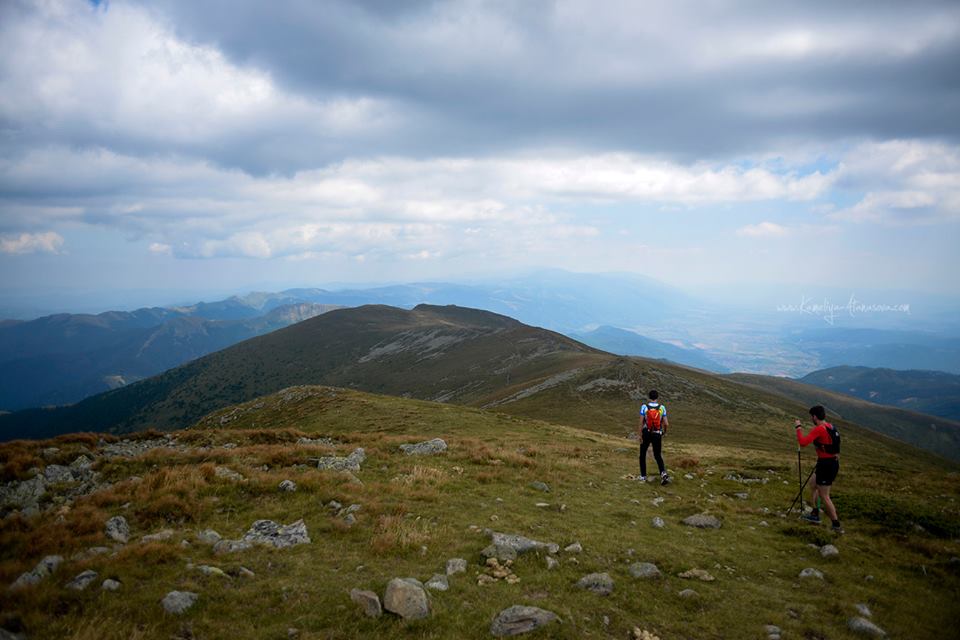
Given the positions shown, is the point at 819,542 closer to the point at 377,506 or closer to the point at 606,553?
the point at 606,553

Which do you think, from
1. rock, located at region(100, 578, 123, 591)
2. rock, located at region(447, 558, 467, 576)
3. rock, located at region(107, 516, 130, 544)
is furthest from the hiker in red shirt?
rock, located at region(107, 516, 130, 544)

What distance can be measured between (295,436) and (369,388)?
137 metres

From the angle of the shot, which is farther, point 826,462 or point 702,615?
point 826,462

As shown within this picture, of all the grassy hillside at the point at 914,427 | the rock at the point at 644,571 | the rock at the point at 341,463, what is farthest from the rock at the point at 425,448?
the grassy hillside at the point at 914,427

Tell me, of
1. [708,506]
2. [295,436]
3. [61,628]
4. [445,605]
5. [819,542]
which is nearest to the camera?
[61,628]

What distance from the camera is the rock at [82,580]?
318 inches

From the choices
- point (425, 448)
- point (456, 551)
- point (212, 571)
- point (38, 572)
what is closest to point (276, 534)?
point (212, 571)

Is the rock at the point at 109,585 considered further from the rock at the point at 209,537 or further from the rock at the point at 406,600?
the rock at the point at 406,600

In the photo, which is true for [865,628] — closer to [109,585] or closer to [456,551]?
[456,551]

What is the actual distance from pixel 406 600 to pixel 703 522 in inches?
403

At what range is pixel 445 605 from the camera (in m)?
8.22

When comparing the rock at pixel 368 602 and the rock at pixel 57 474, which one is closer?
the rock at pixel 368 602

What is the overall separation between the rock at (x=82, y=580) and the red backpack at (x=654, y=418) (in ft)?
58.7

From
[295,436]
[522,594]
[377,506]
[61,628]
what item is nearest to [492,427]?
[295,436]
